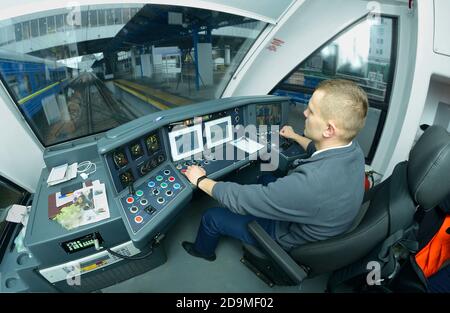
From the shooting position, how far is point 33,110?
1.68 m

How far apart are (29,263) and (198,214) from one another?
1.19 metres

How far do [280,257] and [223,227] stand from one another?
0.47 m

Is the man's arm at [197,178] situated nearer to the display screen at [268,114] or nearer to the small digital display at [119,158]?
the small digital display at [119,158]

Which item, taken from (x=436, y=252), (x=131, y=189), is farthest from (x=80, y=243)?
(x=436, y=252)

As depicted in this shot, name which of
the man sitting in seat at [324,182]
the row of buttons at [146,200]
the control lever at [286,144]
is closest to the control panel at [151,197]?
the row of buttons at [146,200]

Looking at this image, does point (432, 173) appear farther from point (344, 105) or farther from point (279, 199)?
point (279, 199)

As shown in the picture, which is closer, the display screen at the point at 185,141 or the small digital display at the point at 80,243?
the small digital display at the point at 80,243

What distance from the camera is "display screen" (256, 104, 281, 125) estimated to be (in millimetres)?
2004

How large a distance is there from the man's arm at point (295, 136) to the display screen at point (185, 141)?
0.69 metres

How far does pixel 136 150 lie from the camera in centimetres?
141

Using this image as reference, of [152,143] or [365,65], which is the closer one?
[152,143]

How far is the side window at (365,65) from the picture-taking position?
196 centimetres

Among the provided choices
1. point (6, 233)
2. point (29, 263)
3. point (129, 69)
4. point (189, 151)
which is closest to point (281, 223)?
point (189, 151)

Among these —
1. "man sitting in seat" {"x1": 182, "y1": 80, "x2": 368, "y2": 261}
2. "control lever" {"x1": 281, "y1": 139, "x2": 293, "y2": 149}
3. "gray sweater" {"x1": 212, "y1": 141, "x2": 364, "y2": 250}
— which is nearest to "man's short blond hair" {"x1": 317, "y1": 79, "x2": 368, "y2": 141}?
"man sitting in seat" {"x1": 182, "y1": 80, "x2": 368, "y2": 261}
